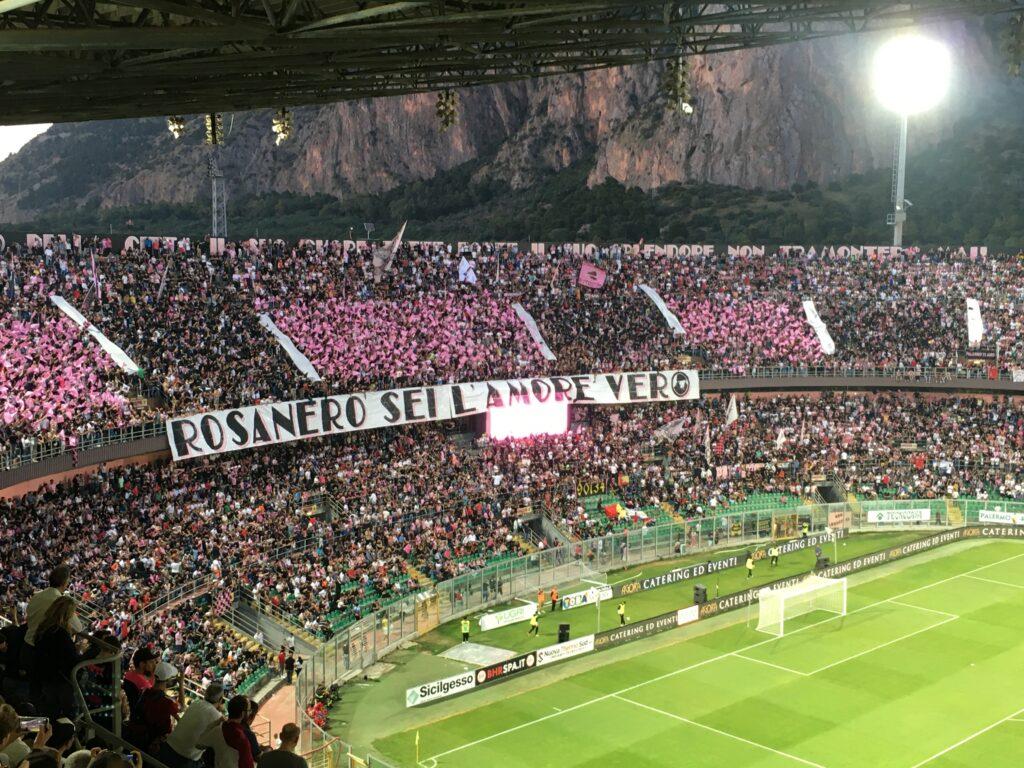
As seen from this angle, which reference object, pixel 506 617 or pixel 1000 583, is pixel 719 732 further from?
pixel 1000 583

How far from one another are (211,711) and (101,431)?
1184 inches

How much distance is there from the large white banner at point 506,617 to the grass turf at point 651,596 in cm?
22

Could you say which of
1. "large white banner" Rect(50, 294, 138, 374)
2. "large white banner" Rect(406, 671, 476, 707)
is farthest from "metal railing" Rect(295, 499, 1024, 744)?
"large white banner" Rect(50, 294, 138, 374)

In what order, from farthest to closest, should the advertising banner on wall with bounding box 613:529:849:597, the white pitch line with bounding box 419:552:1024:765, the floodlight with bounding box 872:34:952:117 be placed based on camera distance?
the floodlight with bounding box 872:34:952:117 → the advertising banner on wall with bounding box 613:529:849:597 → the white pitch line with bounding box 419:552:1024:765

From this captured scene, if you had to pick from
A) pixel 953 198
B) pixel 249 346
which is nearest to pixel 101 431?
pixel 249 346

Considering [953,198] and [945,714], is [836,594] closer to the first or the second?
[945,714]

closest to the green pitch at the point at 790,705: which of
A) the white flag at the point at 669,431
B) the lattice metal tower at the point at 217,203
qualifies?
the white flag at the point at 669,431

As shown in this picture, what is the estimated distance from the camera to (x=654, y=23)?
23812mm

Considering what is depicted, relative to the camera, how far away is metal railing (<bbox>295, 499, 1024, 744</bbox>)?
115ft

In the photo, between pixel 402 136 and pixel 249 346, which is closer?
pixel 249 346

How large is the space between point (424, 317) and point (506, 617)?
19.0 metres

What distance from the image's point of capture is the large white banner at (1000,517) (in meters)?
56.8

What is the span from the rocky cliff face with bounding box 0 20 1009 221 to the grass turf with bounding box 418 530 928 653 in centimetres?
7749

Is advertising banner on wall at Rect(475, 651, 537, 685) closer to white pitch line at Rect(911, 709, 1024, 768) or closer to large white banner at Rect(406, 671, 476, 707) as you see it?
large white banner at Rect(406, 671, 476, 707)
